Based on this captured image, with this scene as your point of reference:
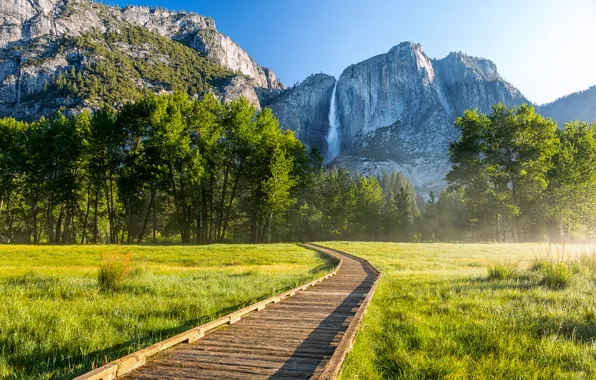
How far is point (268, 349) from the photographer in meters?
4.68

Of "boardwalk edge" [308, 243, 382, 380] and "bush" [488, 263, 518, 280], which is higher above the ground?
"boardwalk edge" [308, 243, 382, 380]

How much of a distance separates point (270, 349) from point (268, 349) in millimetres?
29

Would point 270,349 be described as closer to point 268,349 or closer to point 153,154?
point 268,349

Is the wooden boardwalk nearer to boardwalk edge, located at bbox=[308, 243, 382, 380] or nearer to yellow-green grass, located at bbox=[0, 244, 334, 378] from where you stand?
boardwalk edge, located at bbox=[308, 243, 382, 380]

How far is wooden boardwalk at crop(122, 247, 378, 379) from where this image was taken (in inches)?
146

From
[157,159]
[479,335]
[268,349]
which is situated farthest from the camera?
[157,159]

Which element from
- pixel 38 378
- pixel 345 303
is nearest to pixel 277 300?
pixel 345 303

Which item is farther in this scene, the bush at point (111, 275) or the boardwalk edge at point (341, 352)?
the bush at point (111, 275)

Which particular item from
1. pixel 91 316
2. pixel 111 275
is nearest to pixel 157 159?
pixel 111 275

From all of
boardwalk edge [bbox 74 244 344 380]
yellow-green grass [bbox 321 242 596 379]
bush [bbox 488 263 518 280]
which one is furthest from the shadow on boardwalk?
bush [bbox 488 263 518 280]

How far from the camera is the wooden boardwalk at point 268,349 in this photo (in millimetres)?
3707

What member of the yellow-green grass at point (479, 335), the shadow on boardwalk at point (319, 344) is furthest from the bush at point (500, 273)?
the shadow on boardwalk at point (319, 344)

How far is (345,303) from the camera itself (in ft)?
27.8

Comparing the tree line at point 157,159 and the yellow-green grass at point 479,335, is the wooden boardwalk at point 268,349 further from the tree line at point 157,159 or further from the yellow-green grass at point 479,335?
the tree line at point 157,159
